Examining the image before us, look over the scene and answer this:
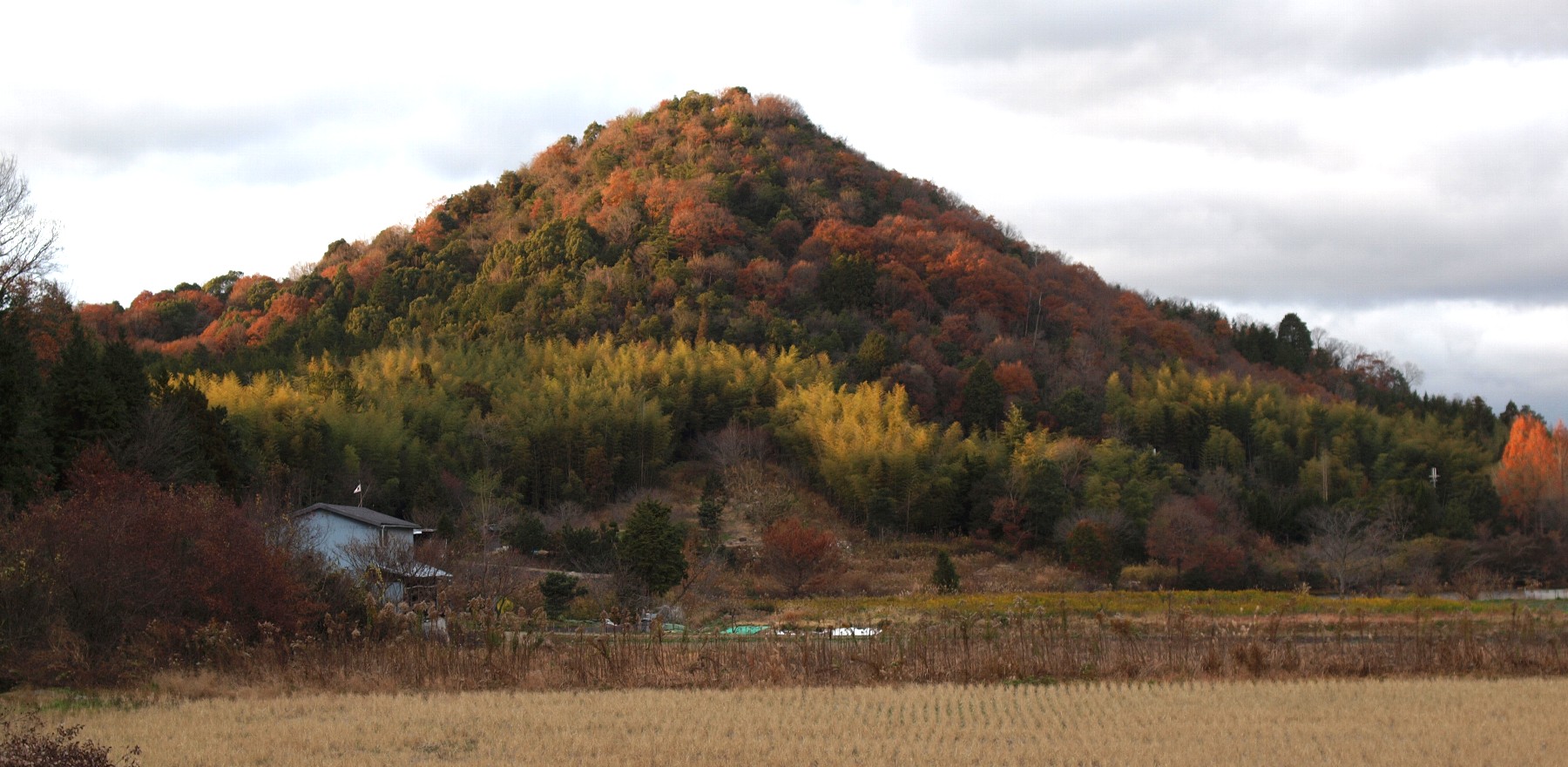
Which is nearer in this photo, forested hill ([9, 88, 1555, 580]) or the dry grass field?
the dry grass field

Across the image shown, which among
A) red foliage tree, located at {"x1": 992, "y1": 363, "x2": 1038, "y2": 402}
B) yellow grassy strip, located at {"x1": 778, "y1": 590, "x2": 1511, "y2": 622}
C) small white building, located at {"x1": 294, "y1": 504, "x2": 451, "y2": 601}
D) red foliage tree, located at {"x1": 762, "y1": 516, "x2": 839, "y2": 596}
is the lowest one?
yellow grassy strip, located at {"x1": 778, "y1": 590, "x2": 1511, "y2": 622}

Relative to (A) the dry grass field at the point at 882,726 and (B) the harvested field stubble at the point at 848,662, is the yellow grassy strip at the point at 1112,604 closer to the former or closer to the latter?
(B) the harvested field stubble at the point at 848,662

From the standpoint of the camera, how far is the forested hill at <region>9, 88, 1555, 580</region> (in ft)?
157

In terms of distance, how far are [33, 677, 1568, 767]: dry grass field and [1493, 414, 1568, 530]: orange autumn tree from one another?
40281mm

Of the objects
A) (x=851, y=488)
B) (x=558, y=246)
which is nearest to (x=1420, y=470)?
(x=851, y=488)

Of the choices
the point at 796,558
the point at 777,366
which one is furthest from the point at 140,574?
the point at 777,366

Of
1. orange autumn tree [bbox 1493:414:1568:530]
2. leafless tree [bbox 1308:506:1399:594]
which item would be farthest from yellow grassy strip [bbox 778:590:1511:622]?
orange autumn tree [bbox 1493:414:1568:530]

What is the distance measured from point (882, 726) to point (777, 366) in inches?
1768

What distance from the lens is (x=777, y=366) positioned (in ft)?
192

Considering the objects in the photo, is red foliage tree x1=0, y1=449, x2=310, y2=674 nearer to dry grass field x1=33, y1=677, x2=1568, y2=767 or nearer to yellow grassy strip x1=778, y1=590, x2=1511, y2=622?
dry grass field x1=33, y1=677, x2=1568, y2=767

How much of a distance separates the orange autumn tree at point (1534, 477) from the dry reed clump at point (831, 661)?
37.7 m

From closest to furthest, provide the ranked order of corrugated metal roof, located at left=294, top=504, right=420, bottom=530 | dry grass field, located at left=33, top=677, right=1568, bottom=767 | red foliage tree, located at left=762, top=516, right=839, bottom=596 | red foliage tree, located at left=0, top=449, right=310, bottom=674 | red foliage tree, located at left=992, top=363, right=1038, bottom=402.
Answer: dry grass field, located at left=33, top=677, right=1568, bottom=767, red foliage tree, located at left=0, top=449, right=310, bottom=674, corrugated metal roof, located at left=294, top=504, right=420, bottom=530, red foliage tree, located at left=762, top=516, right=839, bottom=596, red foliage tree, located at left=992, top=363, right=1038, bottom=402

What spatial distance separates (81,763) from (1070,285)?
231 ft

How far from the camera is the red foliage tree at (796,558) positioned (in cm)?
3909
